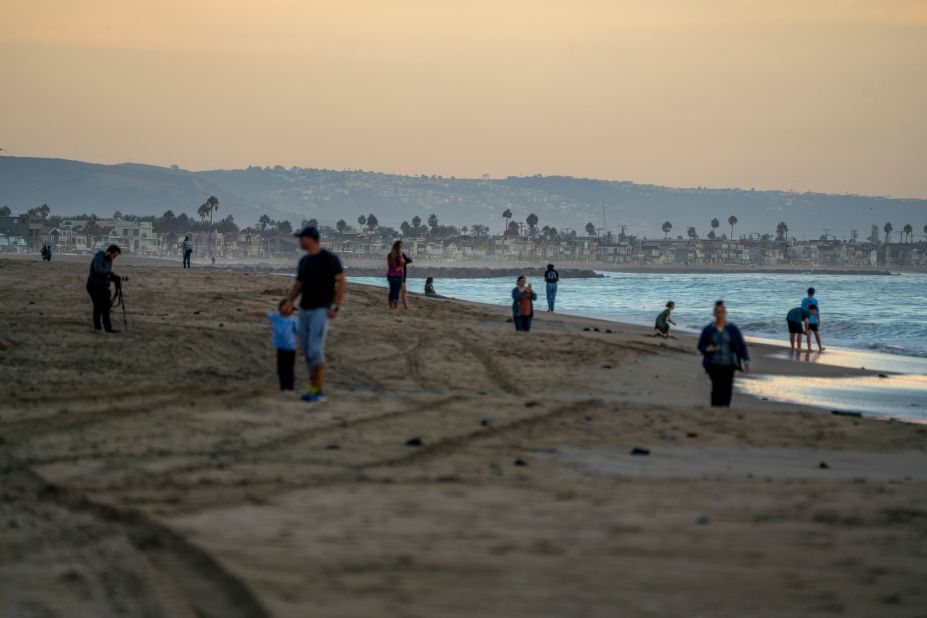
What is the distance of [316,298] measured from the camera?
11570 millimetres

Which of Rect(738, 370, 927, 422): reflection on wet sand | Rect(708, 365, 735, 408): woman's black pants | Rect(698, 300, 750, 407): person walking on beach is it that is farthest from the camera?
Rect(738, 370, 927, 422): reflection on wet sand

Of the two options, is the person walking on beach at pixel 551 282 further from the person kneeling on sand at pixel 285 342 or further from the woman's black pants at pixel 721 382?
the person kneeling on sand at pixel 285 342

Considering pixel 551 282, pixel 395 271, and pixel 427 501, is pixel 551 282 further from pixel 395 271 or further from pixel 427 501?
pixel 427 501

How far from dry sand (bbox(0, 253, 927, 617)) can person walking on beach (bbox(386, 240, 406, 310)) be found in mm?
10305

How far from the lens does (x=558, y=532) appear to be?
6.18 m

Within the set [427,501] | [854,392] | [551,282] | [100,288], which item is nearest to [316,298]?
[427,501]

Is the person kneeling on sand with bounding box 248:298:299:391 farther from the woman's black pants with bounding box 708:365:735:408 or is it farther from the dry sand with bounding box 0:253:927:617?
the woman's black pants with bounding box 708:365:735:408

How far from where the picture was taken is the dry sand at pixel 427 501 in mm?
5047

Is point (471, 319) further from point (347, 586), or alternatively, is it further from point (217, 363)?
point (347, 586)

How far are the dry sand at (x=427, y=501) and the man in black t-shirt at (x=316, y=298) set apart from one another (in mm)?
469

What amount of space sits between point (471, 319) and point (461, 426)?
17123 millimetres

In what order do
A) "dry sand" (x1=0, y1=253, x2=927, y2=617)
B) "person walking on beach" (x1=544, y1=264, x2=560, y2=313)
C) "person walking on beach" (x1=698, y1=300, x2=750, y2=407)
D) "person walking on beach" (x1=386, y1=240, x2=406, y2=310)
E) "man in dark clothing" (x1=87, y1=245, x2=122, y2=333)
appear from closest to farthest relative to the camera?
"dry sand" (x1=0, y1=253, x2=927, y2=617) → "person walking on beach" (x1=698, y1=300, x2=750, y2=407) → "man in dark clothing" (x1=87, y1=245, x2=122, y2=333) → "person walking on beach" (x1=386, y1=240, x2=406, y2=310) → "person walking on beach" (x1=544, y1=264, x2=560, y2=313)

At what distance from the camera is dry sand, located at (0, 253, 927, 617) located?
5.05 m

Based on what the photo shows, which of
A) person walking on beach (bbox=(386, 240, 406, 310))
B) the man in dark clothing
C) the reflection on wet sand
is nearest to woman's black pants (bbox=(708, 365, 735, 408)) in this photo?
the reflection on wet sand
